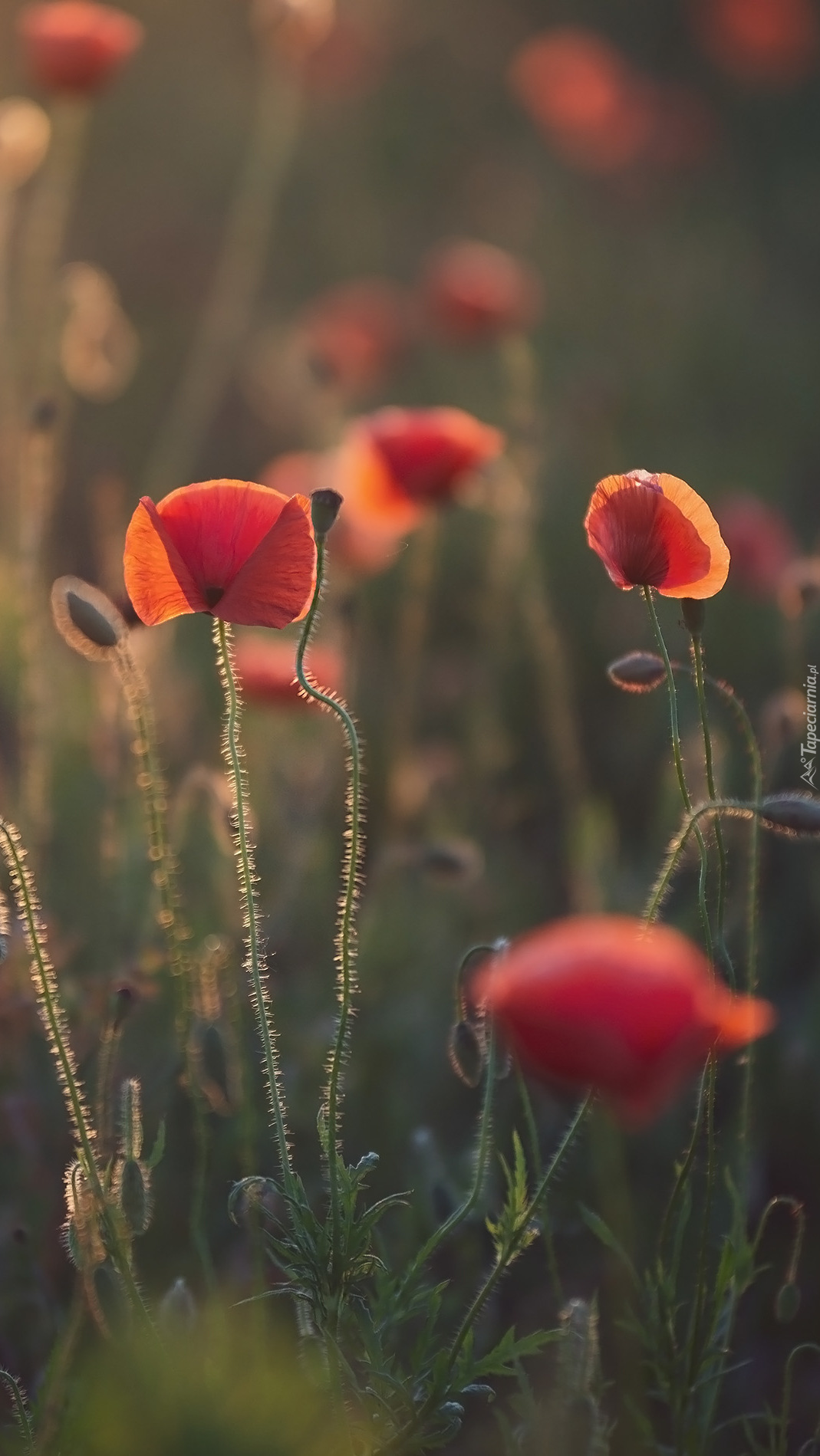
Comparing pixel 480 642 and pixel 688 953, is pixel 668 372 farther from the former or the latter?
pixel 688 953

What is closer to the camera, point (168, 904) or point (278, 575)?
point (278, 575)

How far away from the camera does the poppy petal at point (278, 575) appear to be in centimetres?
125

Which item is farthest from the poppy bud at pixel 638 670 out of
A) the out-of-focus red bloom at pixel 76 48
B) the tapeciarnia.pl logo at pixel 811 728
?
the out-of-focus red bloom at pixel 76 48

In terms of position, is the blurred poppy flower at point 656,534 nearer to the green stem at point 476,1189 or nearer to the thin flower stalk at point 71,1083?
the green stem at point 476,1189

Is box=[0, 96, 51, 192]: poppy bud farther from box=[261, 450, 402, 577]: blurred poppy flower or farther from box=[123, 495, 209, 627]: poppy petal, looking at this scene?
box=[123, 495, 209, 627]: poppy petal

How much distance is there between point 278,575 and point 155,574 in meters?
0.11

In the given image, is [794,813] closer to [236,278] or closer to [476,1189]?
[476,1189]

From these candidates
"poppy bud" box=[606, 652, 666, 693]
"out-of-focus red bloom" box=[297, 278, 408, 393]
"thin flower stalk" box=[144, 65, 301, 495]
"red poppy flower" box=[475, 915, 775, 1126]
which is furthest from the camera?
"thin flower stalk" box=[144, 65, 301, 495]

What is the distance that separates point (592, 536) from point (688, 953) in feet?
1.49

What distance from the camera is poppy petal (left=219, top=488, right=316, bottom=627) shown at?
1255mm

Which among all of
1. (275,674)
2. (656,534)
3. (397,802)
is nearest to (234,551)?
(656,534)

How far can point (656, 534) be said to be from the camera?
1270 mm

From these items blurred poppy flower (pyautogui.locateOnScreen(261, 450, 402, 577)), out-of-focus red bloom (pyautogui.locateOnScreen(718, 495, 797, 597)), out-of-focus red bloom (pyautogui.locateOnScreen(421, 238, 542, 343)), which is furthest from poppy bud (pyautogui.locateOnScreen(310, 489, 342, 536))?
out-of-focus red bloom (pyautogui.locateOnScreen(421, 238, 542, 343))

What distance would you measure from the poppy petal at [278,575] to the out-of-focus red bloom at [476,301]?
2.20 metres
